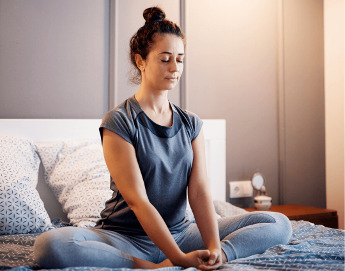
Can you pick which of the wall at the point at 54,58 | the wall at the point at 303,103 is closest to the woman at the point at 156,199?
the wall at the point at 54,58

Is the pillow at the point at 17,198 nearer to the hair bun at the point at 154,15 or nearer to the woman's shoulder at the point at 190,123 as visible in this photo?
the woman's shoulder at the point at 190,123

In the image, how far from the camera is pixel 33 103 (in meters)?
2.07

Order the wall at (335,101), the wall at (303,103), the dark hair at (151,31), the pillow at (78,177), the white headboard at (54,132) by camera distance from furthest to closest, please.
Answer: the wall at (303,103) → the wall at (335,101) → the white headboard at (54,132) → the pillow at (78,177) → the dark hair at (151,31)

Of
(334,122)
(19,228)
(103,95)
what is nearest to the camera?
(19,228)

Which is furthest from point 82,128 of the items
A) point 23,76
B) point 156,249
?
point 156,249

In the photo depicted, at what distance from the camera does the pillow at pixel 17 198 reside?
154cm

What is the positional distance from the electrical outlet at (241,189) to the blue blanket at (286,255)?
1.09 meters

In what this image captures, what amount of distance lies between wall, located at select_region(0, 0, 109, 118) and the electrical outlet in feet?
3.45

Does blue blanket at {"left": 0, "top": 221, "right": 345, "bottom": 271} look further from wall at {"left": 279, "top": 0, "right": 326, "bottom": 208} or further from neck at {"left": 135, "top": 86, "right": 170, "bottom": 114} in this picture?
wall at {"left": 279, "top": 0, "right": 326, "bottom": 208}

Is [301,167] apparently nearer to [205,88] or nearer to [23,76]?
[205,88]

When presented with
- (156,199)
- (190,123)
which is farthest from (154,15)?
(156,199)

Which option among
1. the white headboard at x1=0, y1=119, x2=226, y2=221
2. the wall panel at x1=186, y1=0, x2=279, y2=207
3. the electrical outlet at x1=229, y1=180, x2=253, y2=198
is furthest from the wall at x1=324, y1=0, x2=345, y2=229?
the white headboard at x1=0, y1=119, x2=226, y2=221

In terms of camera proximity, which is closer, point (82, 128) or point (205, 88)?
point (82, 128)

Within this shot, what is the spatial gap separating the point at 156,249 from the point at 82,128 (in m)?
1.09
